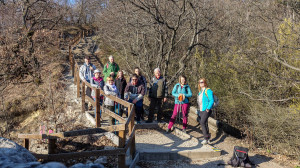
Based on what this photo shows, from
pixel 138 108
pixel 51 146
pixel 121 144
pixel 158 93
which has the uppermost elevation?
pixel 158 93

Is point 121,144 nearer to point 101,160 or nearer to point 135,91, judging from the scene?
point 101,160

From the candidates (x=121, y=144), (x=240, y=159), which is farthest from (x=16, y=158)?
(x=240, y=159)

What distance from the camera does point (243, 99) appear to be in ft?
28.9

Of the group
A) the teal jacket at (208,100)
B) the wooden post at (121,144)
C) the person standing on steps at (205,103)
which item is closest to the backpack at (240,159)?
the person standing on steps at (205,103)

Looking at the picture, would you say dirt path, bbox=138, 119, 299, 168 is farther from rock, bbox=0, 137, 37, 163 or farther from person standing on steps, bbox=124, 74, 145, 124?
rock, bbox=0, 137, 37, 163

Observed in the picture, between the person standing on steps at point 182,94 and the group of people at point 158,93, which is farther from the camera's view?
the person standing on steps at point 182,94

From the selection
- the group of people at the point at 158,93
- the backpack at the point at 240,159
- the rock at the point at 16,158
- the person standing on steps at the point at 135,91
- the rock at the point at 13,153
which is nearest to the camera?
the rock at the point at 16,158

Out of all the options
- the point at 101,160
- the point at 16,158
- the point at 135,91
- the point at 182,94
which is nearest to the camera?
the point at 16,158

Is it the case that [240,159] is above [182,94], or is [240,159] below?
below

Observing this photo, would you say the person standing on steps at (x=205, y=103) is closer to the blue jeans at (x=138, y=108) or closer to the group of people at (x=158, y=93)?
the group of people at (x=158, y=93)

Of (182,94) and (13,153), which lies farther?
(182,94)

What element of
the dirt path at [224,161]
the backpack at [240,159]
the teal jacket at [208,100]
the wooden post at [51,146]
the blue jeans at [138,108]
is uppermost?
the teal jacket at [208,100]

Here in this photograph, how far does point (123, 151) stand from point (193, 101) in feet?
20.4

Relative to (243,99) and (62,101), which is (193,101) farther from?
(62,101)
